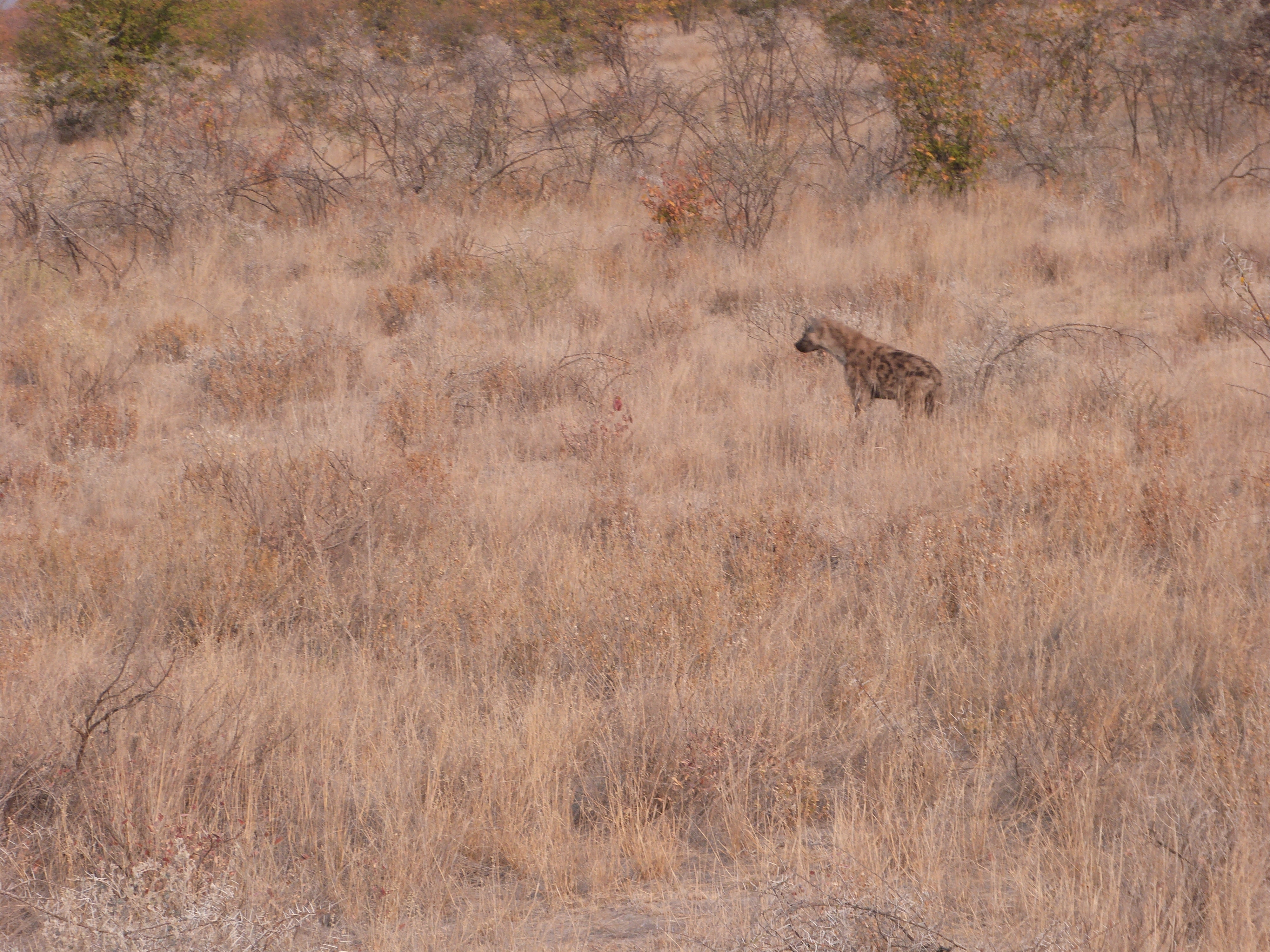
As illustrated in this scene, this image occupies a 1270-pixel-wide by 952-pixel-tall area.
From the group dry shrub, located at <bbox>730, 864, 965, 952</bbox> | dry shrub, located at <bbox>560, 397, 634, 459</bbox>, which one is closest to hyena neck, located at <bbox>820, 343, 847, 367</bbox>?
dry shrub, located at <bbox>560, 397, 634, 459</bbox>

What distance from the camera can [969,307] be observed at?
9852mm

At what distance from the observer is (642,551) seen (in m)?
5.59

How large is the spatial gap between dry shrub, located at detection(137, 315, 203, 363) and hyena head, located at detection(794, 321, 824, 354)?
4.94 metres

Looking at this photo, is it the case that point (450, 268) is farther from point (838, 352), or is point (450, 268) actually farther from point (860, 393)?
point (860, 393)

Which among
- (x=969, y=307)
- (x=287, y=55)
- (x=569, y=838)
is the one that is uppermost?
(x=287, y=55)

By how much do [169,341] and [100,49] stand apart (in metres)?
11.5

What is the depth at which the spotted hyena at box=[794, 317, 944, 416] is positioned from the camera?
7.66 metres

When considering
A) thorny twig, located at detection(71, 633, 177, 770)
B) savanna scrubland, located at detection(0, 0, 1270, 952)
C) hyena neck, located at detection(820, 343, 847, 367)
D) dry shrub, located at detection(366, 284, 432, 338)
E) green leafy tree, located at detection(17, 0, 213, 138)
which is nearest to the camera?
savanna scrubland, located at detection(0, 0, 1270, 952)

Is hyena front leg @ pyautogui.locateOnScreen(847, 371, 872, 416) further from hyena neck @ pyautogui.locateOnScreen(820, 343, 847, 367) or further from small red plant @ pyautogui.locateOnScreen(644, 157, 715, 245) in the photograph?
small red plant @ pyautogui.locateOnScreen(644, 157, 715, 245)

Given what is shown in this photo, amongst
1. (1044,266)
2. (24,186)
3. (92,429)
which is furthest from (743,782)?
(24,186)

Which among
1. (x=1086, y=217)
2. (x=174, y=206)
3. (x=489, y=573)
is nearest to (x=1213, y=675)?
(x=489, y=573)

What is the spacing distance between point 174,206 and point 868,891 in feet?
38.9

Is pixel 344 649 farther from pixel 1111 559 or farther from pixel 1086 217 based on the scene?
pixel 1086 217

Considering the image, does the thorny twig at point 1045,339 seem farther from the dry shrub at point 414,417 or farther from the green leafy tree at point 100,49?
the green leafy tree at point 100,49
